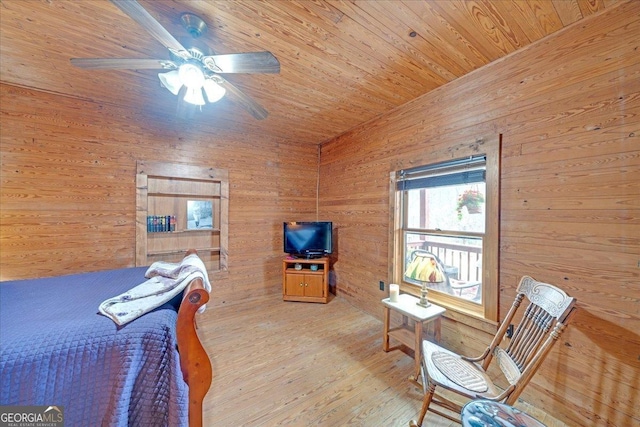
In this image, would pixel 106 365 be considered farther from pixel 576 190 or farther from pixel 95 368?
pixel 576 190

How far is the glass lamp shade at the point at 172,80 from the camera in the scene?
1673 millimetres

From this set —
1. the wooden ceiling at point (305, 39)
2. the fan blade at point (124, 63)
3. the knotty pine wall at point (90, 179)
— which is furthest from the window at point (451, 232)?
the fan blade at point (124, 63)

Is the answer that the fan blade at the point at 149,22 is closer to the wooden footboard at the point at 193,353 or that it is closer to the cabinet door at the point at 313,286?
the wooden footboard at the point at 193,353

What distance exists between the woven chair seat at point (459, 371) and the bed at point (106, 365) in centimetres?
144

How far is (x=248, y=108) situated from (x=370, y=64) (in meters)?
1.10

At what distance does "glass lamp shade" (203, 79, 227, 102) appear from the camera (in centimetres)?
175

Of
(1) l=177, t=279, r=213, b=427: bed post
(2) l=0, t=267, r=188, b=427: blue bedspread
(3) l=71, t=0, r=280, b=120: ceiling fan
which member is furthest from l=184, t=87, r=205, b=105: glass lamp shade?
(2) l=0, t=267, r=188, b=427: blue bedspread

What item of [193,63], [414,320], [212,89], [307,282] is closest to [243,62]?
[193,63]

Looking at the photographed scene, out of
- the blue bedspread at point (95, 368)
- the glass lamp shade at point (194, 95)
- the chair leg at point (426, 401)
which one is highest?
the glass lamp shade at point (194, 95)

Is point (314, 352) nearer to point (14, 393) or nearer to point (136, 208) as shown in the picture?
point (14, 393)

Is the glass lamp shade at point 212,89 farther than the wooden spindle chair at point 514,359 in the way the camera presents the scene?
Yes

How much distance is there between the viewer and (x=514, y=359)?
1.47 m

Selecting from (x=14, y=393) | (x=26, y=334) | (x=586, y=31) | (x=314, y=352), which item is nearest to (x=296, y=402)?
(x=314, y=352)

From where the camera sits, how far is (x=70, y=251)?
263 cm
